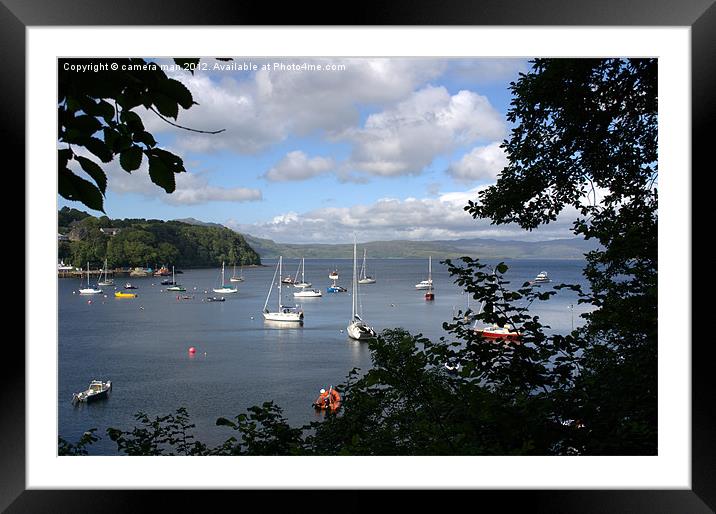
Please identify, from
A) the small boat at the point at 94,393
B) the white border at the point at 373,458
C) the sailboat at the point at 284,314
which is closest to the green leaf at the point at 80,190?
the white border at the point at 373,458

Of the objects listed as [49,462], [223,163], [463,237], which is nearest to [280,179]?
[223,163]

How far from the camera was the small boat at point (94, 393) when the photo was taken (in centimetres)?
859

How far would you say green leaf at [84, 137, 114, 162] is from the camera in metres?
0.89

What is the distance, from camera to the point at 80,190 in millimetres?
873

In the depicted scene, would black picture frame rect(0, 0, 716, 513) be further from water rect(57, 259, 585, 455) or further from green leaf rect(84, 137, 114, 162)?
water rect(57, 259, 585, 455)

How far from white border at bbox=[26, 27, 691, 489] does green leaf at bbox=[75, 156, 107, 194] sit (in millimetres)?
537

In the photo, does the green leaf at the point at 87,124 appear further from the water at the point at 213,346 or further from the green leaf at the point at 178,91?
the water at the point at 213,346

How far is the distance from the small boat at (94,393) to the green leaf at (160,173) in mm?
8834

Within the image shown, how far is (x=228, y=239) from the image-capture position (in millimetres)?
8070

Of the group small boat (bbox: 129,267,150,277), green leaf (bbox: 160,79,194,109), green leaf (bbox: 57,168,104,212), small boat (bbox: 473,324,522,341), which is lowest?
small boat (bbox: 473,324,522,341)

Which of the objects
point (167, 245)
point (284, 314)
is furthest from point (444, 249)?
point (284, 314)

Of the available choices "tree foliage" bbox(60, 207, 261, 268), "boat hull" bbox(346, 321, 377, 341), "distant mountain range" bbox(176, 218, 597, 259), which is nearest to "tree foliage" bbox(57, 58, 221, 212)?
"distant mountain range" bbox(176, 218, 597, 259)

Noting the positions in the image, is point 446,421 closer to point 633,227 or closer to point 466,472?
point 466,472
